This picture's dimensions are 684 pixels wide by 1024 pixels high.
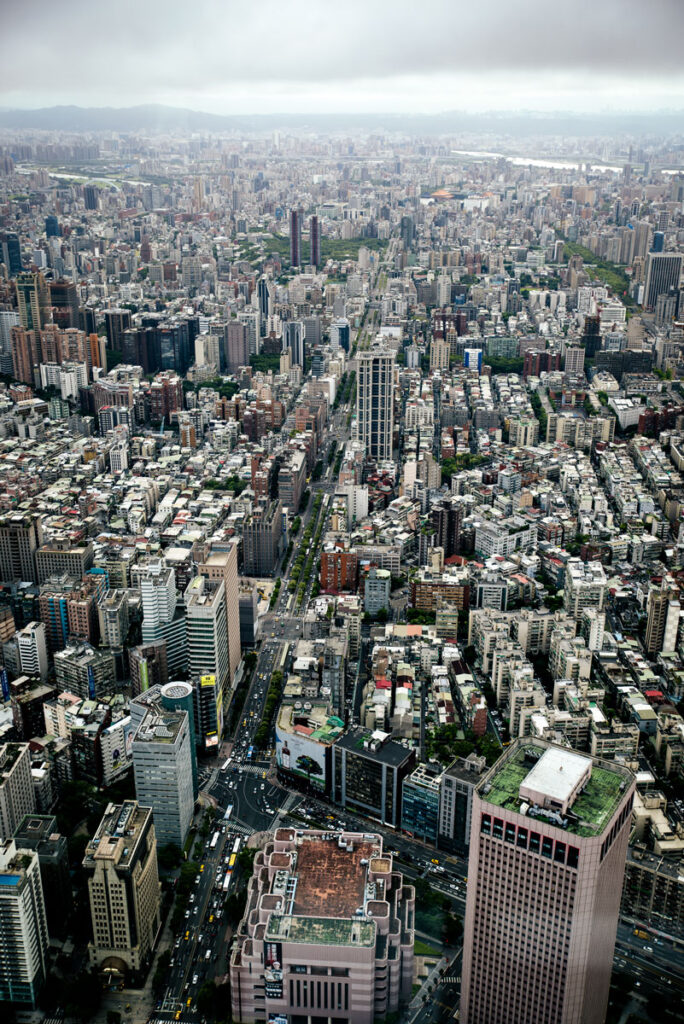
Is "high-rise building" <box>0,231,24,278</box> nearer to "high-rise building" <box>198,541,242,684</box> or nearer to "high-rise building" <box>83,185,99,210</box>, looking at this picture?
"high-rise building" <box>83,185,99,210</box>

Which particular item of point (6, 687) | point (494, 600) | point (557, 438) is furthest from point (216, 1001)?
point (557, 438)

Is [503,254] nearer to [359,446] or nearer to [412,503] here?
[359,446]

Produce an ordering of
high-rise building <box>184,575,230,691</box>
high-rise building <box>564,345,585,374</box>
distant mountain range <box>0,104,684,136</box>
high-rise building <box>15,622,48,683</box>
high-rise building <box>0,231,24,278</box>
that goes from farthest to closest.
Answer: distant mountain range <box>0,104,684,136</box> < high-rise building <box>0,231,24,278</box> < high-rise building <box>564,345,585,374</box> < high-rise building <box>15,622,48,683</box> < high-rise building <box>184,575,230,691</box>

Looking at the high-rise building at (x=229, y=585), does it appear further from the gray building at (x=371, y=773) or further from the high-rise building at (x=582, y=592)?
the high-rise building at (x=582, y=592)

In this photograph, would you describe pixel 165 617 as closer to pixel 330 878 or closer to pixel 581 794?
pixel 330 878

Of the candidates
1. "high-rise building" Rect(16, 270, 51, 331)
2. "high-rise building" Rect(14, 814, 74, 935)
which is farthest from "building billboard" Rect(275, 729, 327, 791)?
"high-rise building" Rect(16, 270, 51, 331)

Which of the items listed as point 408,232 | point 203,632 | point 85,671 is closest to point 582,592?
point 203,632

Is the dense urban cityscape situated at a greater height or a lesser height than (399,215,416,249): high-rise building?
lesser
